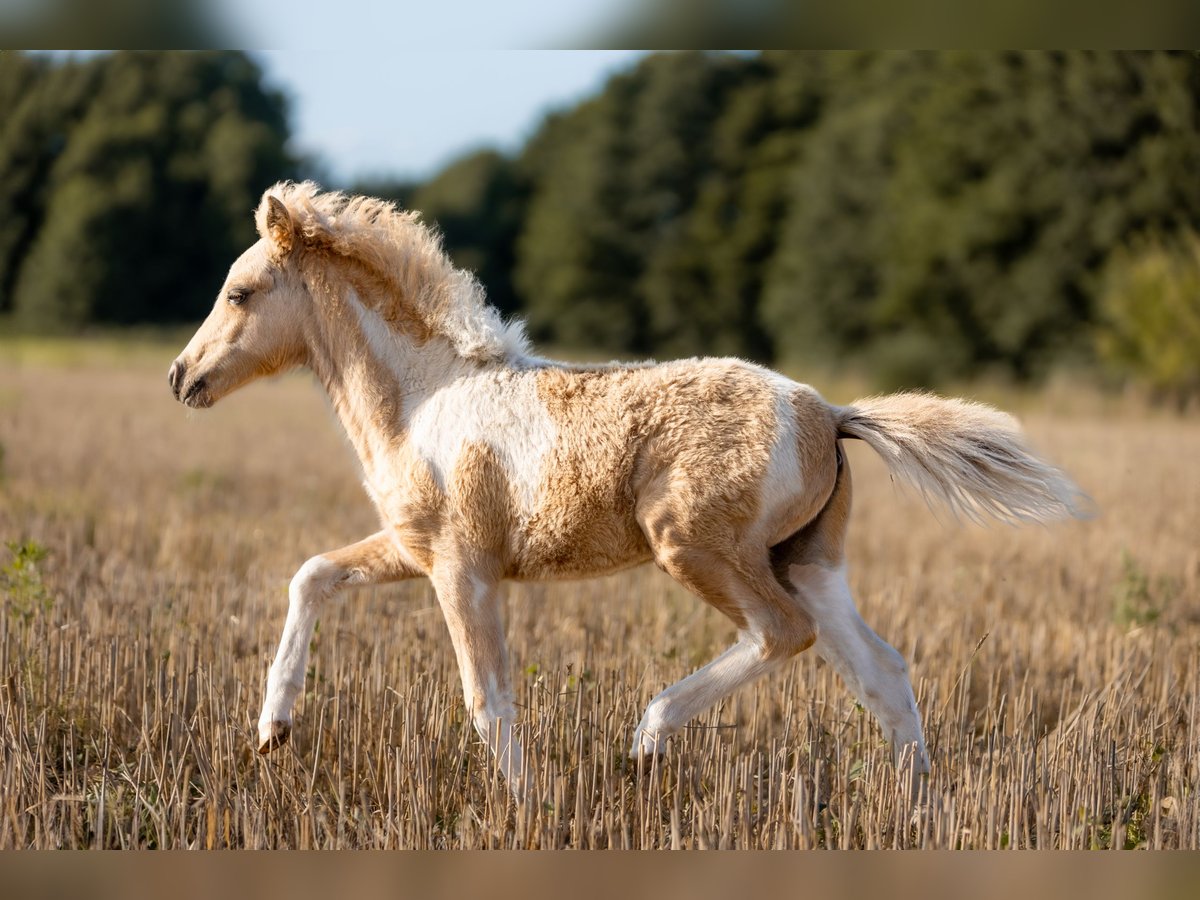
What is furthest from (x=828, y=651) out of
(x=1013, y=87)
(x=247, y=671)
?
(x=1013, y=87)

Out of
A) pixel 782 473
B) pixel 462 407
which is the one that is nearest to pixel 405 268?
pixel 462 407

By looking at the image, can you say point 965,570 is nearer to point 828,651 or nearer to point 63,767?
point 828,651

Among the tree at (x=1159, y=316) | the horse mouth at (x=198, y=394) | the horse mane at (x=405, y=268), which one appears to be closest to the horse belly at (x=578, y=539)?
the horse mane at (x=405, y=268)

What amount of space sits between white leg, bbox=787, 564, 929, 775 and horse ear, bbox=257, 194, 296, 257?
2.20 metres

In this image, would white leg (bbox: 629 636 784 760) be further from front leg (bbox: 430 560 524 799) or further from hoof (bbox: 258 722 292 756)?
hoof (bbox: 258 722 292 756)

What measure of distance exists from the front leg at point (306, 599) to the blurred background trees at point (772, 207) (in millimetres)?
23309

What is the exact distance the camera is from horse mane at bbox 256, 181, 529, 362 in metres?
4.81

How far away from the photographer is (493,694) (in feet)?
14.5

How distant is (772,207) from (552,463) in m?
38.4

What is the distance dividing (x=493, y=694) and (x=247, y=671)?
4.73 ft

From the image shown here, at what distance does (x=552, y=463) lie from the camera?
4.47 metres

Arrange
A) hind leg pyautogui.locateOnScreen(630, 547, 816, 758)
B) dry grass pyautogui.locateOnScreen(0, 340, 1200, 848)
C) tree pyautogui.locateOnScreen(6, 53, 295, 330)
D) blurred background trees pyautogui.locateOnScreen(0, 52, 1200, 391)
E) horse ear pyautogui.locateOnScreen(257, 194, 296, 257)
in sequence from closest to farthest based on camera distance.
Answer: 1. dry grass pyautogui.locateOnScreen(0, 340, 1200, 848)
2. hind leg pyautogui.locateOnScreen(630, 547, 816, 758)
3. horse ear pyautogui.locateOnScreen(257, 194, 296, 257)
4. blurred background trees pyautogui.locateOnScreen(0, 52, 1200, 391)
5. tree pyautogui.locateOnScreen(6, 53, 295, 330)

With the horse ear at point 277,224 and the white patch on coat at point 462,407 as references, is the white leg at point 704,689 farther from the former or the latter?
the horse ear at point 277,224

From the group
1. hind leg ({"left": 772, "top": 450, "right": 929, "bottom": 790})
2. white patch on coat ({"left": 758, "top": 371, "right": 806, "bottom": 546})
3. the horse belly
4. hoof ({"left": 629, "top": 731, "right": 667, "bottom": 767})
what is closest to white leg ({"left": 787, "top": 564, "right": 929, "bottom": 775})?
hind leg ({"left": 772, "top": 450, "right": 929, "bottom": 790})
